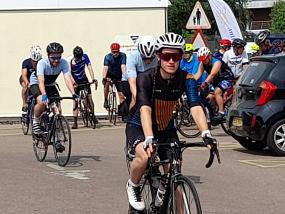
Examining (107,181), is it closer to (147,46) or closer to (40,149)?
(147,46)

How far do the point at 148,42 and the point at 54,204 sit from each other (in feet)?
7.64

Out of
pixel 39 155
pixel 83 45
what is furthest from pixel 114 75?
pixel 39 155

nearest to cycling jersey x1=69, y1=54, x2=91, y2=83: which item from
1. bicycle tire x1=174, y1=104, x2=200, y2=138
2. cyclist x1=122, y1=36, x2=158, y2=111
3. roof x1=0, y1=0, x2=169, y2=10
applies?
roof x1=0, y1=0, x2=169, y2=10

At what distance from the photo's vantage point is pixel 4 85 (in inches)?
766

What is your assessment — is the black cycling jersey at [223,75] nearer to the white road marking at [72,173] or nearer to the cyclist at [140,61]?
the white road marking at [72,173]

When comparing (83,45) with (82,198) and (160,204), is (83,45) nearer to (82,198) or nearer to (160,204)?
(82,198)

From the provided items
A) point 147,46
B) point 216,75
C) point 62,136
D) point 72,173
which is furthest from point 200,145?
point 216,75

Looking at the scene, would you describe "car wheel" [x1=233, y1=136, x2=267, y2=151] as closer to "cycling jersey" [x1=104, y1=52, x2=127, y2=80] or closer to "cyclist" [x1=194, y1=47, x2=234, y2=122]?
"cyclist" [x1=194, y1=47, x2=234, y2=122]

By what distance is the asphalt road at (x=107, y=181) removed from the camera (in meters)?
8.25

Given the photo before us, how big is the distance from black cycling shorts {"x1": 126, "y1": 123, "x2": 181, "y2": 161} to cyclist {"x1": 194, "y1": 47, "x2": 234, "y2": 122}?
7.62m

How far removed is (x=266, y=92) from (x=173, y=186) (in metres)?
6.37

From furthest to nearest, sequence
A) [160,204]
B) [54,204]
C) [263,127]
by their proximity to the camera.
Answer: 1. [263,127]
2. [54,204]
3. [160,204]

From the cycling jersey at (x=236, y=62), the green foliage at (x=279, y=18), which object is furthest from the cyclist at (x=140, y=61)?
the green foliage at (x=279, y=18)

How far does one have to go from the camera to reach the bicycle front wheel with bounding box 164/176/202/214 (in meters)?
5.66
